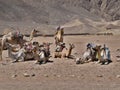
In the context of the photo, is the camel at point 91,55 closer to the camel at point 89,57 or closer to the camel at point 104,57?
the camel at point 89,57

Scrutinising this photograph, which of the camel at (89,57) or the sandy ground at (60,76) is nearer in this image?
the sandy ground at (60,76)

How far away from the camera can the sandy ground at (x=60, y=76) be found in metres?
16.6

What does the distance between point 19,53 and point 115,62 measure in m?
4.65

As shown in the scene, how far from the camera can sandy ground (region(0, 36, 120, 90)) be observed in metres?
A: 16.6

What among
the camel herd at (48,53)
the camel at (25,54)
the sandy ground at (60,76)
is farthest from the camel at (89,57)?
the camel at (25,54)

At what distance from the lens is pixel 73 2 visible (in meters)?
146

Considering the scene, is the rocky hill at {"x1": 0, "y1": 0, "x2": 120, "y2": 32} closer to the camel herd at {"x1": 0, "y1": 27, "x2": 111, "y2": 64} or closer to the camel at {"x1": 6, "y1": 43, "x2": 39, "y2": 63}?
the camel herd at {"x1": 0, "y1": 27, "x2": 111, "y2": 64}

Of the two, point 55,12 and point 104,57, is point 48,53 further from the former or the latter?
point 55,12

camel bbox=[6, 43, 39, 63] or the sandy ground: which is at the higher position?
camel bbox=[6, 43, 39, 63]

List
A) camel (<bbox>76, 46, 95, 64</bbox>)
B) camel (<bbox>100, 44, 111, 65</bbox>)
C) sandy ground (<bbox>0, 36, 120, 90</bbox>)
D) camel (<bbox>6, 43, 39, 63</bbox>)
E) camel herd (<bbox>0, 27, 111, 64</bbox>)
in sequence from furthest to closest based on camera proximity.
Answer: camel (<bbox>6, 43, 39, 63</bbox>) → camel (<bbox>76, 46, 95, 64</bbox>) → camel herd (<bbox>0, 27, 111, 64</bbox>) → camel (<bbox>100, 44, 111, 65</bbox>) → sandy ground (<bbox>0, 36, 120, 90</bbox>)

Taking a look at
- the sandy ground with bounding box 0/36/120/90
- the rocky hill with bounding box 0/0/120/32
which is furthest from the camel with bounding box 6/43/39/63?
the rocky hill with bounding box 0/0/120/32

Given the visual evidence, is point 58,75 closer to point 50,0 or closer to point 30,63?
point 30,63

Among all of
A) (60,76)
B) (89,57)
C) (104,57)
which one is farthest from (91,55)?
(60,76)

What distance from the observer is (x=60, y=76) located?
19.0 meters
